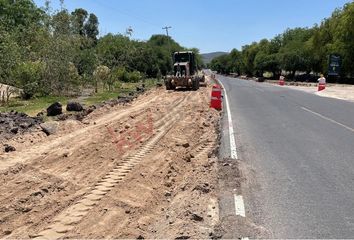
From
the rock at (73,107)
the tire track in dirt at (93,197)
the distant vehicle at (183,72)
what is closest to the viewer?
the tire track in dirt at (93,197)

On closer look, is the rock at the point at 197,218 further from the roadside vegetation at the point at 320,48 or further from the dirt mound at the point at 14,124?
the roadside vegetation at the point at 320,48

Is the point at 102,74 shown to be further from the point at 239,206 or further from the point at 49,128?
the point at 239,206

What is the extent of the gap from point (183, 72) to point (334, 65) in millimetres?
29534

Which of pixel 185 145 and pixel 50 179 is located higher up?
pixel 50 179

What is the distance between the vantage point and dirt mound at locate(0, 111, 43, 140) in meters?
13.5

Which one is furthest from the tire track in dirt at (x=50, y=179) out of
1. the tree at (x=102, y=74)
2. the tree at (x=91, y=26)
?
the tree at (x=91, y=26)

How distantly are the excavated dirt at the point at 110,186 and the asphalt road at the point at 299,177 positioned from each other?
0.76m

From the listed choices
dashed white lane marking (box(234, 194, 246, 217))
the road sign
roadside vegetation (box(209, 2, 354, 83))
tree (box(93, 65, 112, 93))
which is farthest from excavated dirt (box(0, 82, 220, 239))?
roadside vegetation (box(209, 2, 354, 83))

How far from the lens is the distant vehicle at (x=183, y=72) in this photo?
127 ft

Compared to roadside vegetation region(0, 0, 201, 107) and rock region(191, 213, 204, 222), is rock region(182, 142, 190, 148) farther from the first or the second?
roadside vegetation region(0, 0, 201, 107)

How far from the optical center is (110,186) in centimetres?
791

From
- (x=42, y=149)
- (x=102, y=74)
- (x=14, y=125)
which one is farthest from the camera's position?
(x=102, y=74)

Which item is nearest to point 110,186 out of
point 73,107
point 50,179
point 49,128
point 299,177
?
point 50,179

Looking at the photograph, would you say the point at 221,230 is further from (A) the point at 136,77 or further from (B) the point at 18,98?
(A) the point at 136,77
